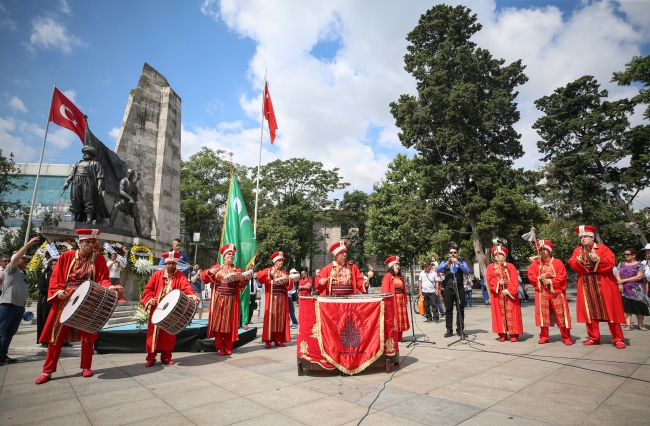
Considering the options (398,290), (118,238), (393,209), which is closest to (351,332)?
(398,290)

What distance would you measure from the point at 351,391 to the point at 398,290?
431cm

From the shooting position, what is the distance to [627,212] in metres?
24.8

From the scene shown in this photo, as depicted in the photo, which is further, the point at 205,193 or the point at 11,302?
the point at 205,193

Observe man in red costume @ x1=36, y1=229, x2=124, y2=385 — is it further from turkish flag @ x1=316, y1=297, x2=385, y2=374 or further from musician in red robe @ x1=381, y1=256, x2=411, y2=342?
musician in red robe @ x1=381, y1=256, x2=411, y2=342

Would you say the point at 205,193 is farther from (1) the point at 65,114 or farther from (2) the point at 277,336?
(2) the point at 277,336

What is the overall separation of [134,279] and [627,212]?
101ft

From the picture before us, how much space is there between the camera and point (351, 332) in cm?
483

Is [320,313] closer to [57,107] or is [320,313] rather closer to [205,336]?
[205,336]

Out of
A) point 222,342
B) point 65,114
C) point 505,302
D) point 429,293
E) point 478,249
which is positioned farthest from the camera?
point 478,249

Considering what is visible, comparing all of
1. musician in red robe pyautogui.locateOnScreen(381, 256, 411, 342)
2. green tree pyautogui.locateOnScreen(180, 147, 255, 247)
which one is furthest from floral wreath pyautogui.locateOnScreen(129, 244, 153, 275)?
green tree pyautogui.locateOnScreen(180, 147, 255, 247)

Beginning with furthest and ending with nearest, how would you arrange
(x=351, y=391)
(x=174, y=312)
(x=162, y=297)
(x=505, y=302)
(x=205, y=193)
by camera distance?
(x=205, y=193) → (x=505, y=302) → (x=162, y=297) → (x=174, y=312) → (x=351, y=391)

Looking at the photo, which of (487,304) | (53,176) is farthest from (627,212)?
(53,176)

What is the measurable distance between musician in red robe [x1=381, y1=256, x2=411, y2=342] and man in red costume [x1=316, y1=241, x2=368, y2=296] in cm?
163

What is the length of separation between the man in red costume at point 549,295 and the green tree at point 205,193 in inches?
1289
